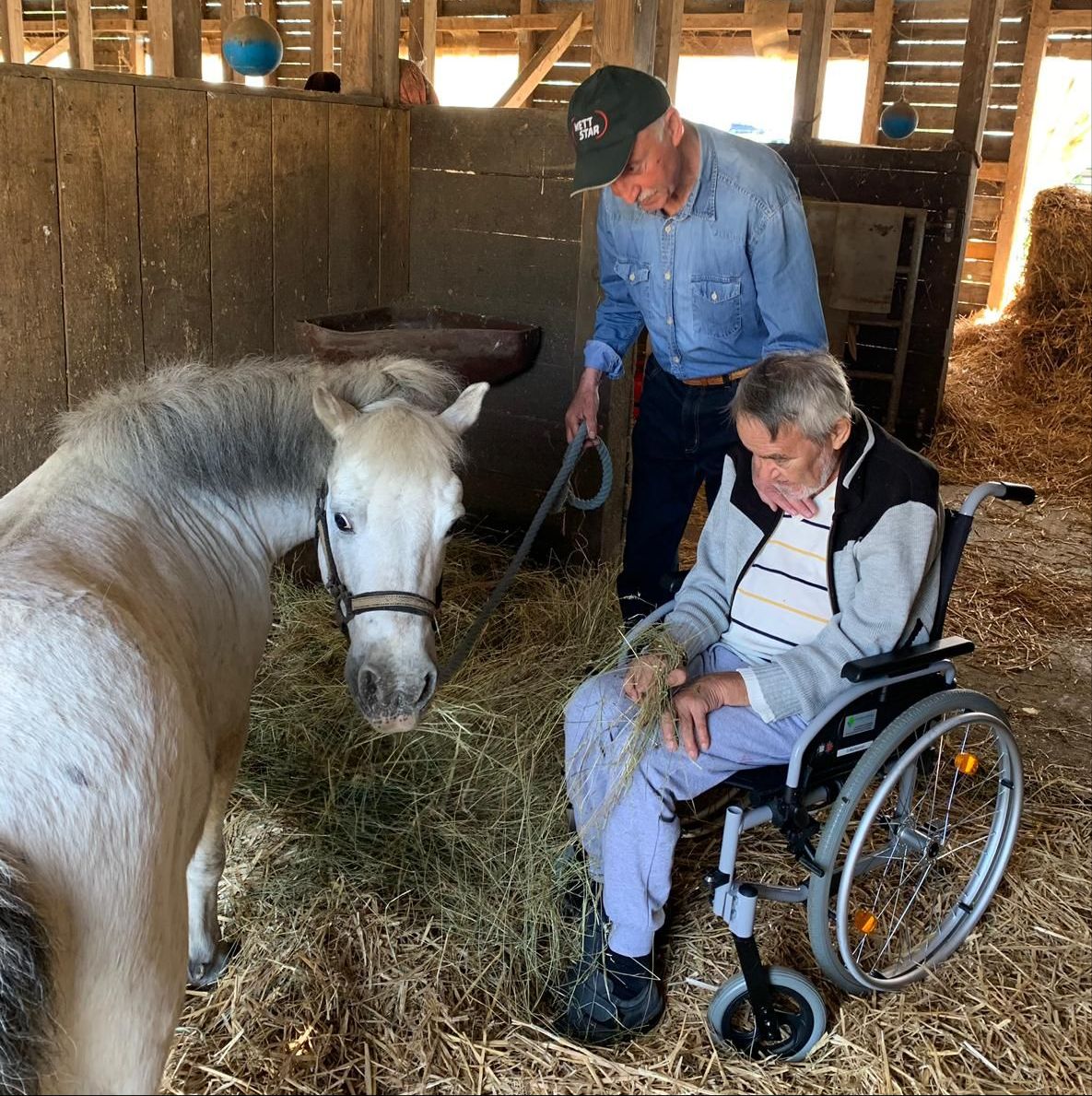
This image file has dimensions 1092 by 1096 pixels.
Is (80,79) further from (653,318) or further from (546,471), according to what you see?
(546,471)

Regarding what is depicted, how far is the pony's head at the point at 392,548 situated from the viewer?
206 centimetres

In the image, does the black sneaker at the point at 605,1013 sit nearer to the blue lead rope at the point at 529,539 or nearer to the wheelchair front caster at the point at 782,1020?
the wheelchair front caster at the point at 782,1020

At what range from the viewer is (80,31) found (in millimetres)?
4859

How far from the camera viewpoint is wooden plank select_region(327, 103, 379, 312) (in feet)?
13.1

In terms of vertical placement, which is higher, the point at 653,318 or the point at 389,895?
the point at 653,318

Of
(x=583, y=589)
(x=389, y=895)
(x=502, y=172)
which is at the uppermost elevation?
(x=502, y=172)

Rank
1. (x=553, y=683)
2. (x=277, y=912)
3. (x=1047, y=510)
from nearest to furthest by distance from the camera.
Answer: (x=277, y=912) < (x=553, y=683) < (x=1047, y=510)

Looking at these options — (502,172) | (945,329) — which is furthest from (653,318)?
(945,329)

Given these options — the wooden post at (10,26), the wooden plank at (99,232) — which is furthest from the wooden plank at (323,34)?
the wooden plank at (99,232)

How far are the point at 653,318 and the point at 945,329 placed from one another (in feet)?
14.1

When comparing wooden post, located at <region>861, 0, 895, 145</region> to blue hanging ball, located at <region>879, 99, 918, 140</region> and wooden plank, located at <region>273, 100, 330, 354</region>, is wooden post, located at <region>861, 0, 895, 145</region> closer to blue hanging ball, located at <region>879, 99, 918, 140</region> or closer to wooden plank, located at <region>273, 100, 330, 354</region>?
blue hanging ball, located at <region>879, 99, 918, 140</region>

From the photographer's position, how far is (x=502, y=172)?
4.19 meters

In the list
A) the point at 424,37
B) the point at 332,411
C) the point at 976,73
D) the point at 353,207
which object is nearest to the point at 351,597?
the point at 332,411

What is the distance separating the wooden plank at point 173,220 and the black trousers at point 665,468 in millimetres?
→ 1525
